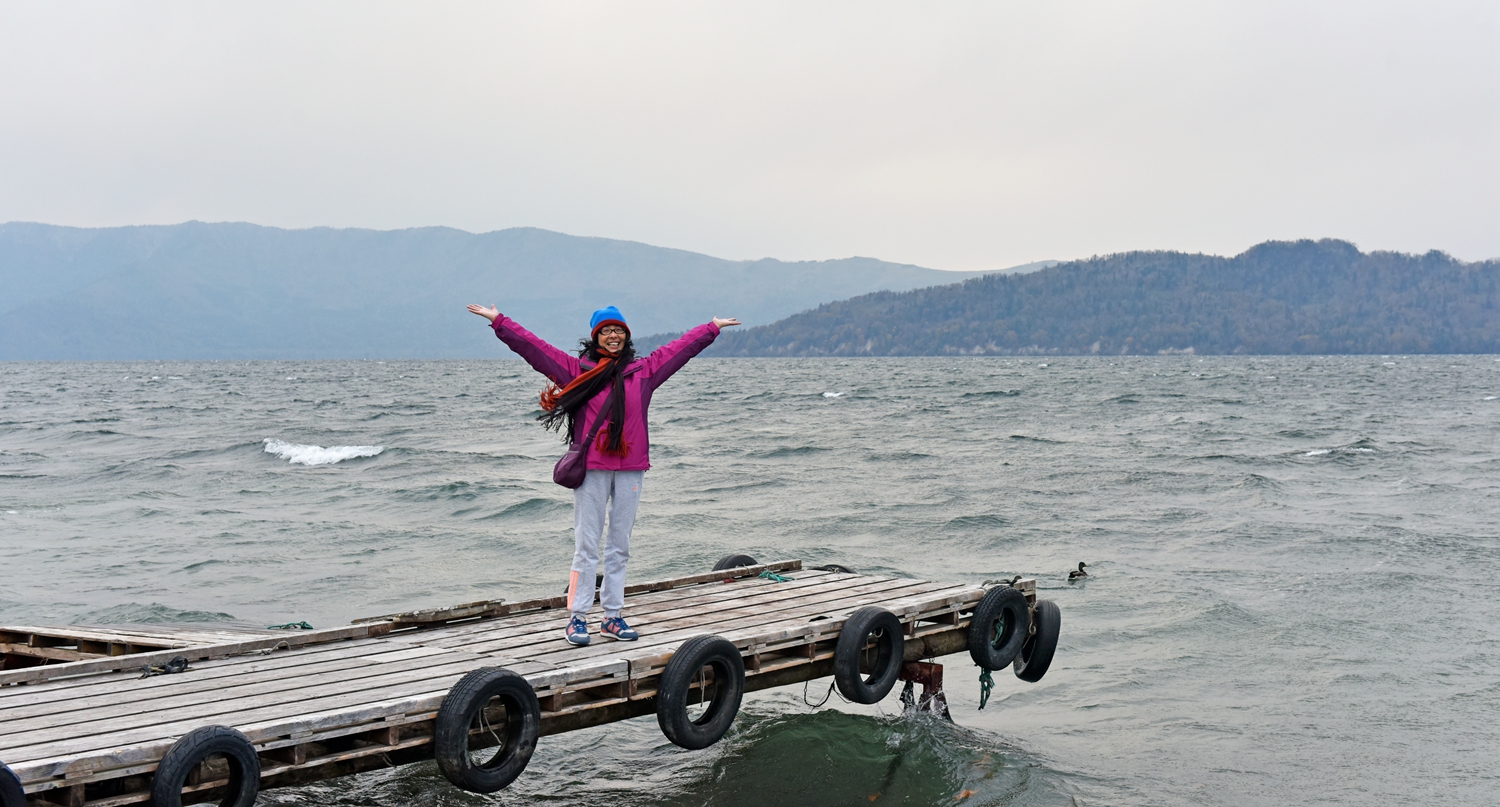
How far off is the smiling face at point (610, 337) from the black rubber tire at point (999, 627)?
12.9ft

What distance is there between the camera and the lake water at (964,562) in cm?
906

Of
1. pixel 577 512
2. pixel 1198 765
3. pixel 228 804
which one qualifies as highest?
pixel 577 512

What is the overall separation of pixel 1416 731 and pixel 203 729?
10082 mm

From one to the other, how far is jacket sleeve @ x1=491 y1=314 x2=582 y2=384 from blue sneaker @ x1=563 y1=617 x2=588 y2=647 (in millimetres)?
1574

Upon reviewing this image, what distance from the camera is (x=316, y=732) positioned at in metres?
5.48

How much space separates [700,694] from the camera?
7199 mm

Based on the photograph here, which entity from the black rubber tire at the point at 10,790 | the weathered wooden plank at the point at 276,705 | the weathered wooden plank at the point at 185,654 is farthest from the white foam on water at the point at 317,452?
the black rubber tire at the point at 10,790

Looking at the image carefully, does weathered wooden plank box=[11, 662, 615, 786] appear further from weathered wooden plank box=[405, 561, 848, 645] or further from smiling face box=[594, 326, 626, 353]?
smiling face box=[594, 326, 626, 353]

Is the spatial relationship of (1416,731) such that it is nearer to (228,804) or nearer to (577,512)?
(577,512)

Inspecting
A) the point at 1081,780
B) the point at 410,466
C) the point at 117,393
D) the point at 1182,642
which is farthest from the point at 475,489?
the point at 117,393

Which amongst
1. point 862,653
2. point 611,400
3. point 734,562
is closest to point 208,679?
point 611,400

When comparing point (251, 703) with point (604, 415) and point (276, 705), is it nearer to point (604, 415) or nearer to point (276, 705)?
point (276, 705)

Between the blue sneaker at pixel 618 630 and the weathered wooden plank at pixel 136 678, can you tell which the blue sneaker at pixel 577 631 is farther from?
Answer: the weathered wooden plank at pixel 136 678

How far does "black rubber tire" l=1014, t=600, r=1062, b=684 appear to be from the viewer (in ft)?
32.4
